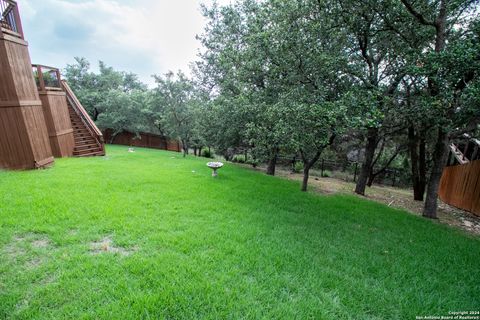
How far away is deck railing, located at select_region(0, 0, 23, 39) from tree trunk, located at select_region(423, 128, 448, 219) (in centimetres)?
1121

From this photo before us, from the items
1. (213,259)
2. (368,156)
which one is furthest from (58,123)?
(368,156)

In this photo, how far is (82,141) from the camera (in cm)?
1052

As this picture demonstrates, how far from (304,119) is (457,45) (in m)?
2.57

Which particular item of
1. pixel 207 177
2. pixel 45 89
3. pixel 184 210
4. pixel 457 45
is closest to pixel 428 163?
pixel 457 45

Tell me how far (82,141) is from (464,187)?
14301 millimetres

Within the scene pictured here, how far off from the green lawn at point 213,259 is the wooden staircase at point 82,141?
18.9ft

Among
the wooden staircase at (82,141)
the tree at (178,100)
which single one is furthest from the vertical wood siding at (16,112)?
the tree at (178,100)

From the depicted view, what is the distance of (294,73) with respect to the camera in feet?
17.9

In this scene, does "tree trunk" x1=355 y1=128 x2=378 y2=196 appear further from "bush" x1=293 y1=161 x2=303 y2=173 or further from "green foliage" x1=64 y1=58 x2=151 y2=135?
"green foliage" x1=64 y1=58 x2=151 y2=135

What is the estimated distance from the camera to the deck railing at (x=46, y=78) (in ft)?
28.2

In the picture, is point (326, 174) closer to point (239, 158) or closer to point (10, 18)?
point (239, 158)

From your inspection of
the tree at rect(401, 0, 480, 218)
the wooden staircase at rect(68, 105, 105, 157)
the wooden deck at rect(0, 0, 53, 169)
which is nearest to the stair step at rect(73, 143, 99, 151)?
the wooden staircase at rect(68, 105, 105, 157)

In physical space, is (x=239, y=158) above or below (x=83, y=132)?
below

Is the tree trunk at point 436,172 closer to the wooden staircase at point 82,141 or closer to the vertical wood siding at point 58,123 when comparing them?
the wooden staircase at point 82,141
